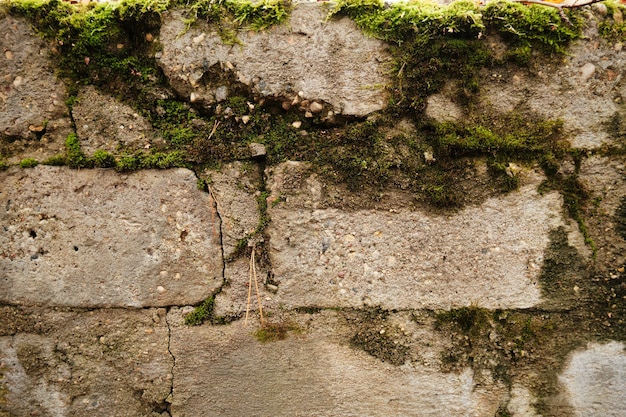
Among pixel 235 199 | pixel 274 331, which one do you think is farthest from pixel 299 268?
pixel 235 199

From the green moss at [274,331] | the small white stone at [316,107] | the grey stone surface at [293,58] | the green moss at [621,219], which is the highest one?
the grey stone surface at [293,58]

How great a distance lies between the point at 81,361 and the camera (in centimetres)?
165

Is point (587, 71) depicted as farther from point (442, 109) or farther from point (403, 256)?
point (403, 256)

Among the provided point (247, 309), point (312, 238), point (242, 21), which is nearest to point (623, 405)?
point (312, 238)

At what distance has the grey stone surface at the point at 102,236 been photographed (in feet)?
5.30

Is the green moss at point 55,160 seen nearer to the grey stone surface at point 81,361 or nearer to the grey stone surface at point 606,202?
the grey stone surface at point 81,361

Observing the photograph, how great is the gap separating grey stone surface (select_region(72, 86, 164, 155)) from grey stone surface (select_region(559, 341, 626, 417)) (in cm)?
198

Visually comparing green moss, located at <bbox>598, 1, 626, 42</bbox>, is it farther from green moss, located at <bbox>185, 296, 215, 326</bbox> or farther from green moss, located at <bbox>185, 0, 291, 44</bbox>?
green moss, located at <bbox>185, 296, 215, 326</bbox>

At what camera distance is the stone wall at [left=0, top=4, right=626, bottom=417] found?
160 cm

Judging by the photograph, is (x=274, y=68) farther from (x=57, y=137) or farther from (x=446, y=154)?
(x=57, y=137)

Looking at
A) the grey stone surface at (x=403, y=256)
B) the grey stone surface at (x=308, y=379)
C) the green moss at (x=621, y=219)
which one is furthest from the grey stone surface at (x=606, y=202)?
the grey stone surface at (x=308, y=379)

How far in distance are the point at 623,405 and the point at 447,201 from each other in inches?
43.2

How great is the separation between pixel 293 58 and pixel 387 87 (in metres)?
0.40

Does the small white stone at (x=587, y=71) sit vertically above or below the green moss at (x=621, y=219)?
above
